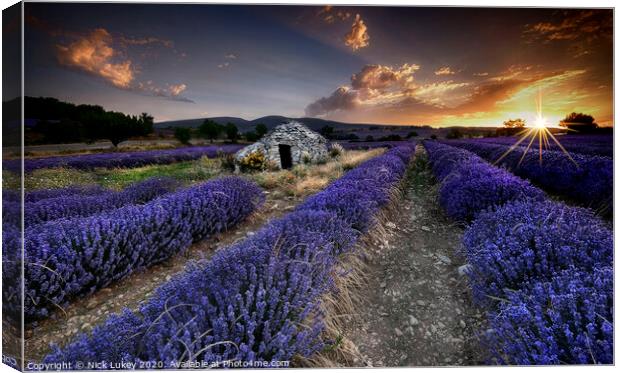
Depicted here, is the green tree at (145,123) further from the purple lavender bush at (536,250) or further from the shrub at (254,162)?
the shrub at (254,162)

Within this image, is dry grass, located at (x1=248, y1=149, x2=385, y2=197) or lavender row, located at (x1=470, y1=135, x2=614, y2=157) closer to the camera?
lavender row, located at (x1=470, y1=135, x2=614, y2=157)

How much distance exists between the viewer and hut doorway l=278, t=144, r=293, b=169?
6.84m

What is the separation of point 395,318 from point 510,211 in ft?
5.35

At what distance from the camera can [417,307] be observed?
226 centimetres

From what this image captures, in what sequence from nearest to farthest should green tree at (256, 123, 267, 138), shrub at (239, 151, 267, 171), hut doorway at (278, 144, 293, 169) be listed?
green tree at (256, 123, 267, 138)
shrub at (239, 151, 267, 171)
hut doorway at (278, 144, 293, 169)

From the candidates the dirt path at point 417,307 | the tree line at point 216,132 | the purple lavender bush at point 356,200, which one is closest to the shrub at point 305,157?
the purple lavender bush at point 356,200

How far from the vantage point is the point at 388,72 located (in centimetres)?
244

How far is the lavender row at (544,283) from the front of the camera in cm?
147

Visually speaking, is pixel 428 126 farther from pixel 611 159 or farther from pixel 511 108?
pixel 611 159

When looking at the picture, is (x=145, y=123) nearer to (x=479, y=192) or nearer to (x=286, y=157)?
(x=479, y=192)

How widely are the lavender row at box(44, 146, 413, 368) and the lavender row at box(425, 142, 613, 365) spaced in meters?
1.07

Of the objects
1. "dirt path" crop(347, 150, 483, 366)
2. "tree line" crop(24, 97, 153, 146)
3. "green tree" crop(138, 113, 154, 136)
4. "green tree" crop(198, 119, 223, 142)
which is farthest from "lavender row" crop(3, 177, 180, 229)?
"dirt path" crop(347, 150, 483, 366)

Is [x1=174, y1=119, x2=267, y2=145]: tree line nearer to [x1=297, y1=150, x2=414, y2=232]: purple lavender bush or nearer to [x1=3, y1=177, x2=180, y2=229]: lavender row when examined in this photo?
[x1=3, y1=177, x2=180, y2=229]: lavender row

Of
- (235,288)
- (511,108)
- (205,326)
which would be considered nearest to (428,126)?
(511,108)
